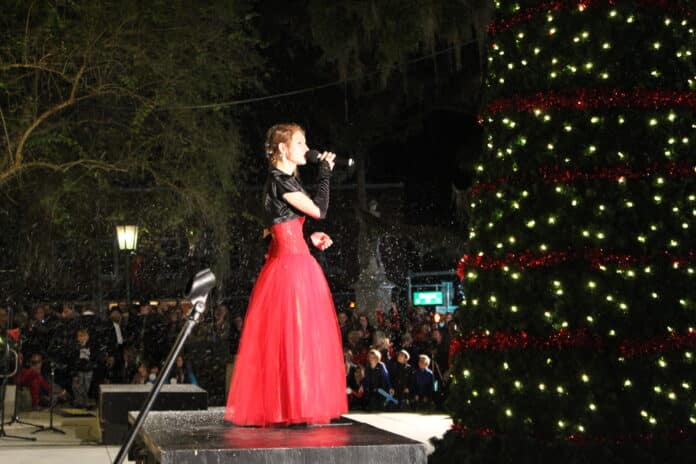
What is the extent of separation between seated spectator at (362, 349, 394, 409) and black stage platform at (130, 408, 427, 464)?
35.1 feet

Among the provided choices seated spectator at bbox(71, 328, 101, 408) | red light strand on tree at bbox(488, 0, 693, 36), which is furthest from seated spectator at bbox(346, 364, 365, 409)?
red light strand on tree at bbox(488, 0, 693, 36)

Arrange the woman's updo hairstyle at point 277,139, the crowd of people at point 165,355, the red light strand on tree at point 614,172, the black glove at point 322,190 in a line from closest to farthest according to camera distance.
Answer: the black glove at point 322,190
the woman's updo hairstyle at point 277,139
the red light strand on tree at point 614,172
the crowd of people at point 165,355

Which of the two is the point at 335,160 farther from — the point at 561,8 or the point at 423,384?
the point at 423,384

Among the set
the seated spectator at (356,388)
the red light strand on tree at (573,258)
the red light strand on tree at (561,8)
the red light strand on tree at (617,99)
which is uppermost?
the red light strand on tree at (561,8)

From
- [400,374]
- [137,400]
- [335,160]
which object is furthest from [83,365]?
[335,160]

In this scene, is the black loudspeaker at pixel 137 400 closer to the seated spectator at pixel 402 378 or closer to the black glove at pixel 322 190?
the black glove at pixel 322 190

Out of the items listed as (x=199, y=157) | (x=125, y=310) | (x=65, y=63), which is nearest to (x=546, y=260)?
(x=65, y=63)

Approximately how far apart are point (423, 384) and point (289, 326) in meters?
11.1

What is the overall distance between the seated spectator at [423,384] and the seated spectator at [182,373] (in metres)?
3.61

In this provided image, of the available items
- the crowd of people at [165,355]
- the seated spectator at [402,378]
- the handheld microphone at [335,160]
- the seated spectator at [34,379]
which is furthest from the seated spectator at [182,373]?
the handheld microphone at [335,160]

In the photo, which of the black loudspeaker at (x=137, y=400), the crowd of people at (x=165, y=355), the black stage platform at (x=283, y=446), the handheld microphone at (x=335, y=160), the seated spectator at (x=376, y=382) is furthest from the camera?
the crowd of people at (x=165, y=355)

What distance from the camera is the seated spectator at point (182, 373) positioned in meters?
16.8

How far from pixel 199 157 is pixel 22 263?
564 centimetres

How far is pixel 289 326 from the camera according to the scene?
19.5 feet
